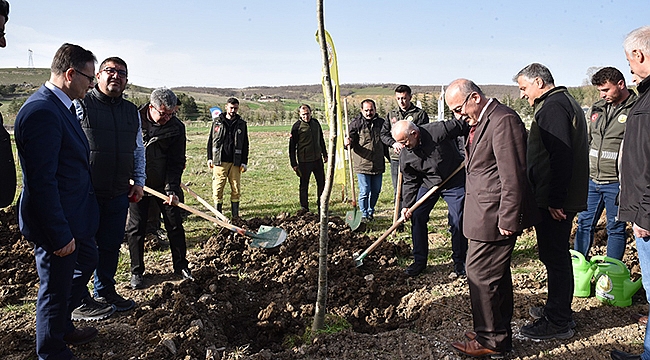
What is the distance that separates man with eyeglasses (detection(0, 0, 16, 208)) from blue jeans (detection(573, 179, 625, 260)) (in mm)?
4786

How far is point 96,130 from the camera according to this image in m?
3.95

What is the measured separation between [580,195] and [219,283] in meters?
3.26

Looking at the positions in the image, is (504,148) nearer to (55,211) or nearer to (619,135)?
(619,135)

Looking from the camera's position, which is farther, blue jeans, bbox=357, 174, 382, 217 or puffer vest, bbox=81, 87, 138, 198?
blue jeans, bbox=357, 174, 382, 217

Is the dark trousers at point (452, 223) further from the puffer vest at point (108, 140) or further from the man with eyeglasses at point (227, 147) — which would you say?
the man with eyeglasses at point (227, 147)

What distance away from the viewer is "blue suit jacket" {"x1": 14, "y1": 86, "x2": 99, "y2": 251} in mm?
2738

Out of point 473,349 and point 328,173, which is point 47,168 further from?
point 473,349

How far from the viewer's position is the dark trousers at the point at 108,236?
411 cm

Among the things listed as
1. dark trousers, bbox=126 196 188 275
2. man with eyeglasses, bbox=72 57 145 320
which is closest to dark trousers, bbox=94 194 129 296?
man with eyeglasses, bbox=72 57 145 320

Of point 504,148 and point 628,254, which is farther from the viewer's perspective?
point 628,254

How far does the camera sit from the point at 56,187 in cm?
281

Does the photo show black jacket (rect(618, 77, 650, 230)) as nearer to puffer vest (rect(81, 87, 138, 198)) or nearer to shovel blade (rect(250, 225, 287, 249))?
shovel blade (rect(250, 225, 287, 249))

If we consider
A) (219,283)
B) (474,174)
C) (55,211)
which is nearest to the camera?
(55,211)

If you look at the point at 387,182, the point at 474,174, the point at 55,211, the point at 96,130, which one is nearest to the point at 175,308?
the point at 55,211
